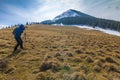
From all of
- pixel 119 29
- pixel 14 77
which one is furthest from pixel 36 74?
pixel 119 29

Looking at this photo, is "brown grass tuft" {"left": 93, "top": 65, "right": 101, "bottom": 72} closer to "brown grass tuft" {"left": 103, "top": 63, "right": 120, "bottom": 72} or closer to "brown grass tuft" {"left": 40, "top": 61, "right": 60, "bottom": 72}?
"brown grass tuft" {"left": 103, "top": 63, "right": 120, "bottom": 72}

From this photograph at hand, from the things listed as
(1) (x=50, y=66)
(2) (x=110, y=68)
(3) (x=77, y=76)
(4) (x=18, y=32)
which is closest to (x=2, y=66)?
(1) (x=50, y=66)

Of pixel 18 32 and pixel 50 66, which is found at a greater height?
pixel 18 32

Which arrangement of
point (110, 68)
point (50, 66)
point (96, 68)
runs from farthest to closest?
point (110, 68), point (96, 68), point (50, 66)

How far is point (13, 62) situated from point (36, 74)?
3.83 meters

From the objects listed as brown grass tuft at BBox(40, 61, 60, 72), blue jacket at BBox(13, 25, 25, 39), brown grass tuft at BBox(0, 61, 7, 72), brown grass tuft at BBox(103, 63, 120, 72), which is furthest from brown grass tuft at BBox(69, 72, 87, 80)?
blue jacket at BBox(13, 25, 25, 39)

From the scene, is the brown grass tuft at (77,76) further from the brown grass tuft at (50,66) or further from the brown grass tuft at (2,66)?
the brown grass tuft at (2,66)

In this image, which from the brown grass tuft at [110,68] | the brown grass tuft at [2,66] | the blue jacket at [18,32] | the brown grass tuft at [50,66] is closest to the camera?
the brown grass tuft at [50,66]

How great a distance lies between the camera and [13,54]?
20719 millimetres

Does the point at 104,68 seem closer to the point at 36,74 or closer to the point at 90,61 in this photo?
the point at 90,61

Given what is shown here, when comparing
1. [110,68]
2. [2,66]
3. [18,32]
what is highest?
[18,32]

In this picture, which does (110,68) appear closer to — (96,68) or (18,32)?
(96,68)

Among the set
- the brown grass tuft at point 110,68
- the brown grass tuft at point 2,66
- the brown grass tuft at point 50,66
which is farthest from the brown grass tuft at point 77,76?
the brown grass tuft at point 2,66

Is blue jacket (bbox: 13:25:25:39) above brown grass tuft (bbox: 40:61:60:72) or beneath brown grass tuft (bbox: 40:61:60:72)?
above
